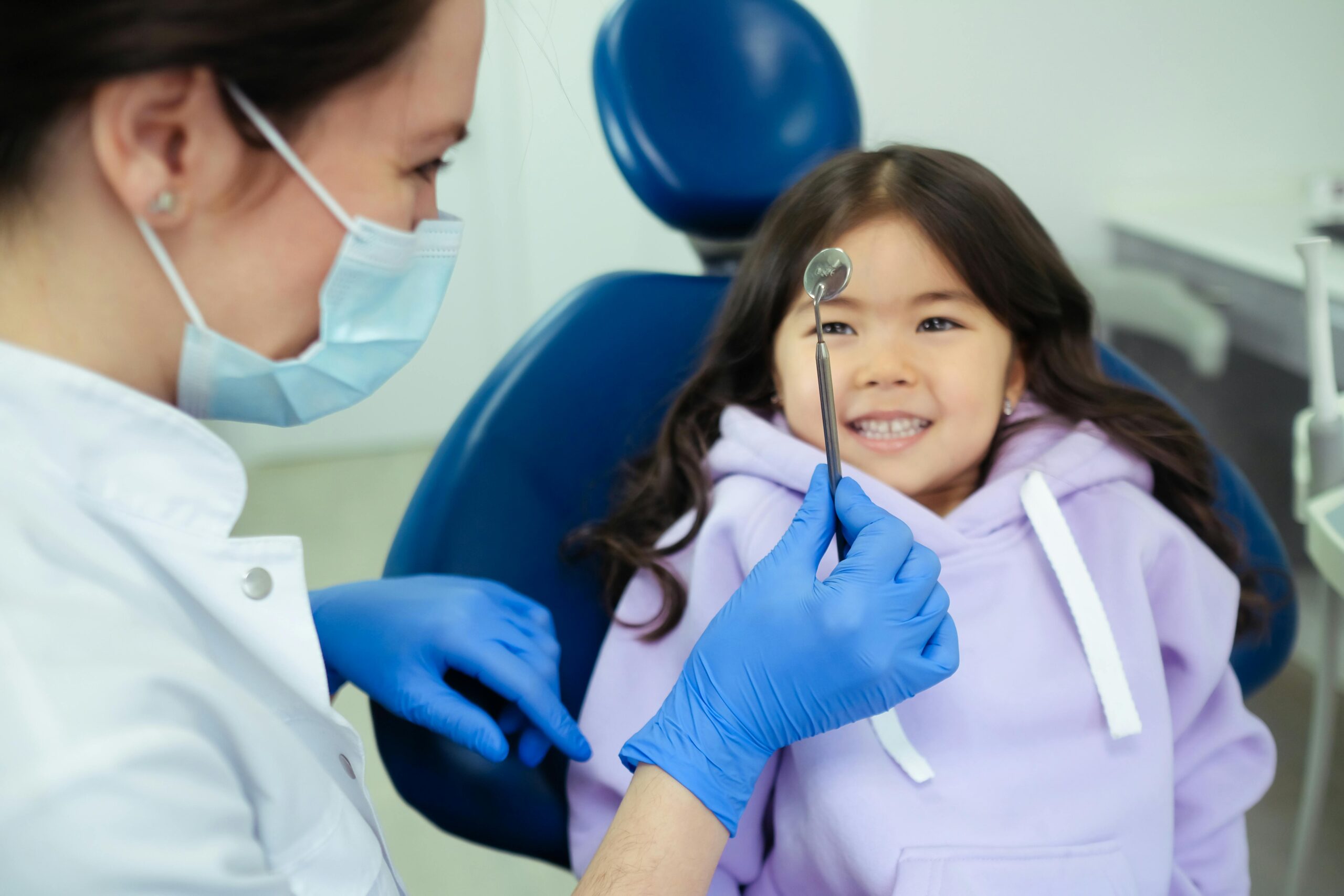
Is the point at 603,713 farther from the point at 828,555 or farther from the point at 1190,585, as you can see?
the point at 1190,585

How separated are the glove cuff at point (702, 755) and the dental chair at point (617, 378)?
0.22 meters

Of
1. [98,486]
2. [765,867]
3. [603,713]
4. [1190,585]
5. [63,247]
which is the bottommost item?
[765,867]

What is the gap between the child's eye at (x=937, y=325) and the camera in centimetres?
105

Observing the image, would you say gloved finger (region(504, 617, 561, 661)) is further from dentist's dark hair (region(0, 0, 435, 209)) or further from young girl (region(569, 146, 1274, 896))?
dentist's dark hair (region(0, 0, 435, 209))

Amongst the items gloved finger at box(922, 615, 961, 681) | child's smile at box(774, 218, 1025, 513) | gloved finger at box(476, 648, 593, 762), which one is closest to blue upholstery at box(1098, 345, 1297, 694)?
child's smile at box(774, 218, 1025, 513)

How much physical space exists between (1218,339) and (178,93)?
5.67ft

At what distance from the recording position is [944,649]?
0.81 m

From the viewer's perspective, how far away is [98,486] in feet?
2.04

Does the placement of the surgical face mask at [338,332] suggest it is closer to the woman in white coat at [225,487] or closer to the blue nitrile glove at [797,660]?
the woman in white coat at [225,487]

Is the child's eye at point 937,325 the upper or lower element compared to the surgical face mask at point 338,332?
lower

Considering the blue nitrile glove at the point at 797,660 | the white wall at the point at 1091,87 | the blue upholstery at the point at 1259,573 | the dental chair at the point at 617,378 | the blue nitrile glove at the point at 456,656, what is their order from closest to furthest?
the blue nitrile glove at the point at 797,660, the blue nitrile glove at the point at 456,656, the dental chair at the point at 617,378, the blue upholstery at the point at 1259,573, the white wall at the point at 1091,87

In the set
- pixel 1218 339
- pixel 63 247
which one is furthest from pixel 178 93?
pixel 1218 339

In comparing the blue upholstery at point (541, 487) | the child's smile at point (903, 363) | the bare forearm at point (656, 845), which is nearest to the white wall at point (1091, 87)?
the blue upholstery at point (541, 487)

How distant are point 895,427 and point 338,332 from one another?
57 centimetres
